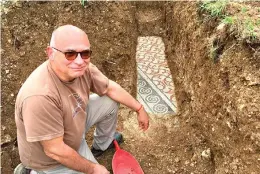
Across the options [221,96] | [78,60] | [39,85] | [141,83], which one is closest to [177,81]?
[141,83]

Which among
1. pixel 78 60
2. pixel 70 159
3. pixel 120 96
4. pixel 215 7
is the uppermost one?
pixel 215 7

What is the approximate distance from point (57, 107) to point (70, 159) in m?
0.41

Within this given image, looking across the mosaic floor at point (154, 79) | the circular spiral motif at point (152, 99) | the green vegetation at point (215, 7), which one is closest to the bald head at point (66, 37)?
the green vegetation at point (215, 7)

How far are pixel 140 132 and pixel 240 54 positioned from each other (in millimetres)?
1524

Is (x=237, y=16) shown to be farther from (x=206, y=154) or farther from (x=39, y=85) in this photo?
(x=39, y=85)

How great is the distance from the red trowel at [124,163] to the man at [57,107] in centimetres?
60

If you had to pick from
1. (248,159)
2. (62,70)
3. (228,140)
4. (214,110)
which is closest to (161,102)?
(214,110)

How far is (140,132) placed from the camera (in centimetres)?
355

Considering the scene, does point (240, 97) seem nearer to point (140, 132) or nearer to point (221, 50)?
point (221, 50)

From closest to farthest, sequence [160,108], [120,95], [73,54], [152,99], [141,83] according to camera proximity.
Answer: [73,54], [120,95], [160,108], [152,99], [141,83]

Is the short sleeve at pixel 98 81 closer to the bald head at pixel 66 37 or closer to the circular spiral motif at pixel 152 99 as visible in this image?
the bald head at pixel 66 37

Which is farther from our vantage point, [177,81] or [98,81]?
[177,81]

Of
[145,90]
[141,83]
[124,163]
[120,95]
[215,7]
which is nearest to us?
[120,95]

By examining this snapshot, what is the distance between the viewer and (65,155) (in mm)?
2143
